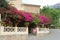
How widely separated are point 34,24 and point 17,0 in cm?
642

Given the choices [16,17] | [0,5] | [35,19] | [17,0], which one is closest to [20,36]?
[16,17]

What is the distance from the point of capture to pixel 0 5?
18.8m

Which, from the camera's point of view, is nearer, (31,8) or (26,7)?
(26,7)

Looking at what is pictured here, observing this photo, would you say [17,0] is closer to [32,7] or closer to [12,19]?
[32,7]

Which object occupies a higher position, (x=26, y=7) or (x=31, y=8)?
(x=26, y=7)

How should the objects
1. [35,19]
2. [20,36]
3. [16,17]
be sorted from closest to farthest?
[20,36]
[16,17]
[35,19]

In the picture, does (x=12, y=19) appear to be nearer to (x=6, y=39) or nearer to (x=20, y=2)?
(x=6, y=39)

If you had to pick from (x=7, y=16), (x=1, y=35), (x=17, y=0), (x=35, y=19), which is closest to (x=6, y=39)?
(x=1, y=35)

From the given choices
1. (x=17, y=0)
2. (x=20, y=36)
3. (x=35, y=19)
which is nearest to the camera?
(x=20, y=36)

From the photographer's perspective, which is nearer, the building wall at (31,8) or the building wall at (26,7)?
the building wall at (26,7)

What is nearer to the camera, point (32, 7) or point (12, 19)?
point (12, 19)

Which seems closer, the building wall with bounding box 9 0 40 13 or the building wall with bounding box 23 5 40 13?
the building wall with bounding box 9 0 40 13

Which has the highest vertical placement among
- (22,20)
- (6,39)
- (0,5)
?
(0,5)

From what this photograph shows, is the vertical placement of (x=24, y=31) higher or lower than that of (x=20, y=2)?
lower
